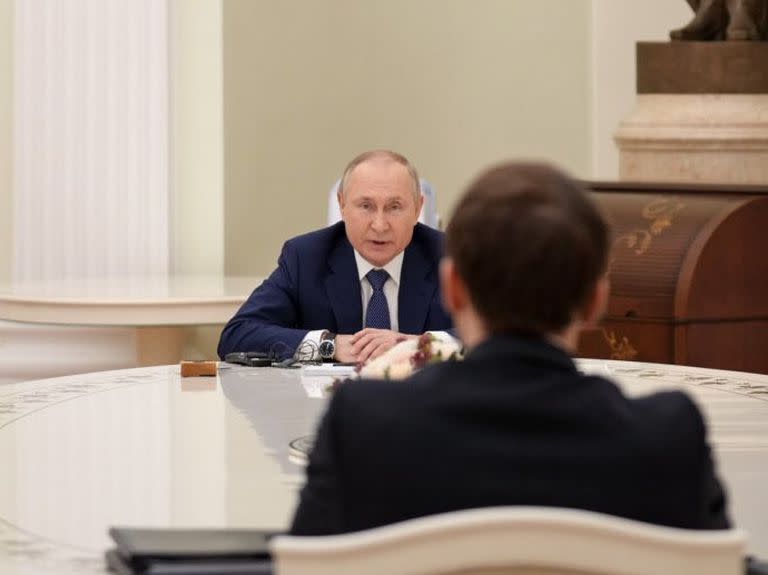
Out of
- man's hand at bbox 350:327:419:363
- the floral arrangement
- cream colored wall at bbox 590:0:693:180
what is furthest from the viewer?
cream colored wall at bbox 590:0:693:180

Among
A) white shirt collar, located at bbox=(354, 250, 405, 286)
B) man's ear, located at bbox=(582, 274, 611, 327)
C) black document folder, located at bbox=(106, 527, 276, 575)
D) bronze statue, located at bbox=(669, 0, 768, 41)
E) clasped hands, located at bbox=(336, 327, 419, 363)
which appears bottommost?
black document folder, located at bbox=(106, 527, 276, 575)

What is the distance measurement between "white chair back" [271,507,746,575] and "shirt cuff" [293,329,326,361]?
2.39 metres

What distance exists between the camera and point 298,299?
427 centimetres

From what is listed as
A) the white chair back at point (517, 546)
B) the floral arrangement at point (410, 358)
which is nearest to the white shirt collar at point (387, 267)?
the floral arrangement at point (410, 358)

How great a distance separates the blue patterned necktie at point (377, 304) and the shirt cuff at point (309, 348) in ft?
0.79

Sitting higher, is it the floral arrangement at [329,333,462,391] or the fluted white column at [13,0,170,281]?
the fluted white column at [13,0,170,281]

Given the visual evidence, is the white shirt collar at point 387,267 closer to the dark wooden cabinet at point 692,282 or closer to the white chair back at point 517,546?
the dark wooden cabinet at point 692,282

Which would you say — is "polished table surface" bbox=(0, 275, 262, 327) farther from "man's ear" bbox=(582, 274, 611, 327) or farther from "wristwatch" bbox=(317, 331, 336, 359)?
"man's ear" bbox=(582, 274, 611, 327)

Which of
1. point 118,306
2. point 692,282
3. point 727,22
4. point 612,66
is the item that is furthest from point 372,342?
point 612,66

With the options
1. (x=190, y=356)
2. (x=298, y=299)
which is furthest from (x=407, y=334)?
(x=190, y=356)

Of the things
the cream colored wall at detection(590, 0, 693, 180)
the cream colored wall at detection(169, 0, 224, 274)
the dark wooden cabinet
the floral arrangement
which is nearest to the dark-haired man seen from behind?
the floral arrangement

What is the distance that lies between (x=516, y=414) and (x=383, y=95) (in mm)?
6658

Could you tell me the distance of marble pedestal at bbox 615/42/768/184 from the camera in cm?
651

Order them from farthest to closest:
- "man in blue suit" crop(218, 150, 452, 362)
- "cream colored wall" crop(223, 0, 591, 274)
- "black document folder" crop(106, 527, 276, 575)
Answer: "cream colored wall" crop(223, 0, 591, 274) → "man in blue suit" crop(218, 150, 452, 362) → "black document folder" crop(106, 527, 276, 575)
